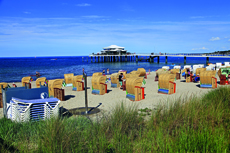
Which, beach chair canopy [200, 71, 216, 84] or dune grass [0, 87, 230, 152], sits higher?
beach chair canopy [200, 71, 216, 84]

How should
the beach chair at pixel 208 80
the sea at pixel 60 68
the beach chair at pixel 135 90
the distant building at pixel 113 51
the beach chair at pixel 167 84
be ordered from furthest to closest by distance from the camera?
the distant building at pixel 113 51 < the sea at pixel 60 68 < the beach chair at pixel 208 80 < the beach chair at pixel 167 84 < the beach chair at pixel 135 90

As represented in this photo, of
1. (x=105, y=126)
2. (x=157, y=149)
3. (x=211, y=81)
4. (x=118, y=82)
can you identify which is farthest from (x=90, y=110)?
(x=211, y=81)

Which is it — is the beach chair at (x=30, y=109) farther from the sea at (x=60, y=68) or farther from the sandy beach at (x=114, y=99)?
the sea at (x=60, y=68)

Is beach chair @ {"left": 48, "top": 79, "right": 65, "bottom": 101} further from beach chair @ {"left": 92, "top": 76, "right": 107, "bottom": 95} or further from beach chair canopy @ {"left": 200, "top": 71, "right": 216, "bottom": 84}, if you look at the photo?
beach chair canopy @ {"left": 200, "top": 71, "right": 216, "bottom": 84}

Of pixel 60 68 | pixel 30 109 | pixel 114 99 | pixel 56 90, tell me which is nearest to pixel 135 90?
pixel 114 99

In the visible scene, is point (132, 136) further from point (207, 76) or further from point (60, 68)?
point (60, 68)

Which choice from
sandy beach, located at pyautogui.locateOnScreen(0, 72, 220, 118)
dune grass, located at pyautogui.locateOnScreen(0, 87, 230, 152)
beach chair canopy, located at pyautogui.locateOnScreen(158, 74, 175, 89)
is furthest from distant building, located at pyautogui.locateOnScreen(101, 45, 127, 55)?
dune grass, located at pyautogui.locateOnScreen(0, 87, 230, 152)

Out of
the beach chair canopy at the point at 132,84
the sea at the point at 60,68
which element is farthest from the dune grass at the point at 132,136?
the sea at the point at 60,68

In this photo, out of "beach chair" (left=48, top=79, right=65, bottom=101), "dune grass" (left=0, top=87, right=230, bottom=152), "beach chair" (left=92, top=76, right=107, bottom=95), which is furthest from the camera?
"beach chair" (left=92, top=76, right=107, bottom=95)

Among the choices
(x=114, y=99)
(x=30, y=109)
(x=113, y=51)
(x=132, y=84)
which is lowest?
(x=114, y=99)

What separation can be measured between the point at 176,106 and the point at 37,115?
4.72 meters

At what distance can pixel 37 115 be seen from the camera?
21.9ft

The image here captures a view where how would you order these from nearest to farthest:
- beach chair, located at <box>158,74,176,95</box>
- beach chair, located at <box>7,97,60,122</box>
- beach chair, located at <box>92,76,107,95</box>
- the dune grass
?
the dune grass, beach chair, located at <box>7,97,60,122</box>, beach chair, located at <box>158,74,176,95</box>, beach chair, located at <box>92,76,107,95</box>

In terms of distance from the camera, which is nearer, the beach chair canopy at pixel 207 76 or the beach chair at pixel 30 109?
the beach chair at pixel 30 109
